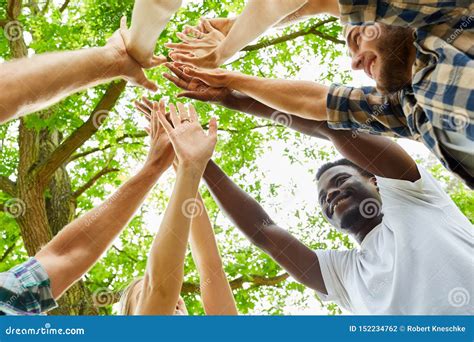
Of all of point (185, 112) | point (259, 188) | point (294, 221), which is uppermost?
point (259, 188)

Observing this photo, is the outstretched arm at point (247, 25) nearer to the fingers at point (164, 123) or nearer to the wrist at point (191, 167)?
the fingers at point (164, 123)

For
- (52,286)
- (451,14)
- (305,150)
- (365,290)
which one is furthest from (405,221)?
(305,150)

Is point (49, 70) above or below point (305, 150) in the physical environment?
below

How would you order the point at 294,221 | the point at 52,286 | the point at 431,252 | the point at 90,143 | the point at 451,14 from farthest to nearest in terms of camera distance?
the point at 90,143 → the point at 294,221 → the point at 431,252 → the point at 52,286 → the point at 451,14

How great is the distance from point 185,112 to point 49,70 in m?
0.45

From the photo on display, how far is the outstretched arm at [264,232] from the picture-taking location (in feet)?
6.58

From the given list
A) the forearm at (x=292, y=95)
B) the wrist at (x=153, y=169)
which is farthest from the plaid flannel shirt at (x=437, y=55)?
the wrist at (x=153, y=169)

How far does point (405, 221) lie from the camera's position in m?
1.73

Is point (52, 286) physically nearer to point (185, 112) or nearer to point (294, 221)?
point (185, 112)

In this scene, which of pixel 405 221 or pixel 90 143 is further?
pixel 90 143

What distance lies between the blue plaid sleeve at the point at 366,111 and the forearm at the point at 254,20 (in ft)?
1.02

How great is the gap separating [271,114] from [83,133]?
6.58 feet

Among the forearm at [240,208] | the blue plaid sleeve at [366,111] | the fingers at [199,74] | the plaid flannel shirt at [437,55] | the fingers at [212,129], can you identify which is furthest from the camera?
the forearm at [240,208]

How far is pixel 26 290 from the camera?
1390 millimetres
